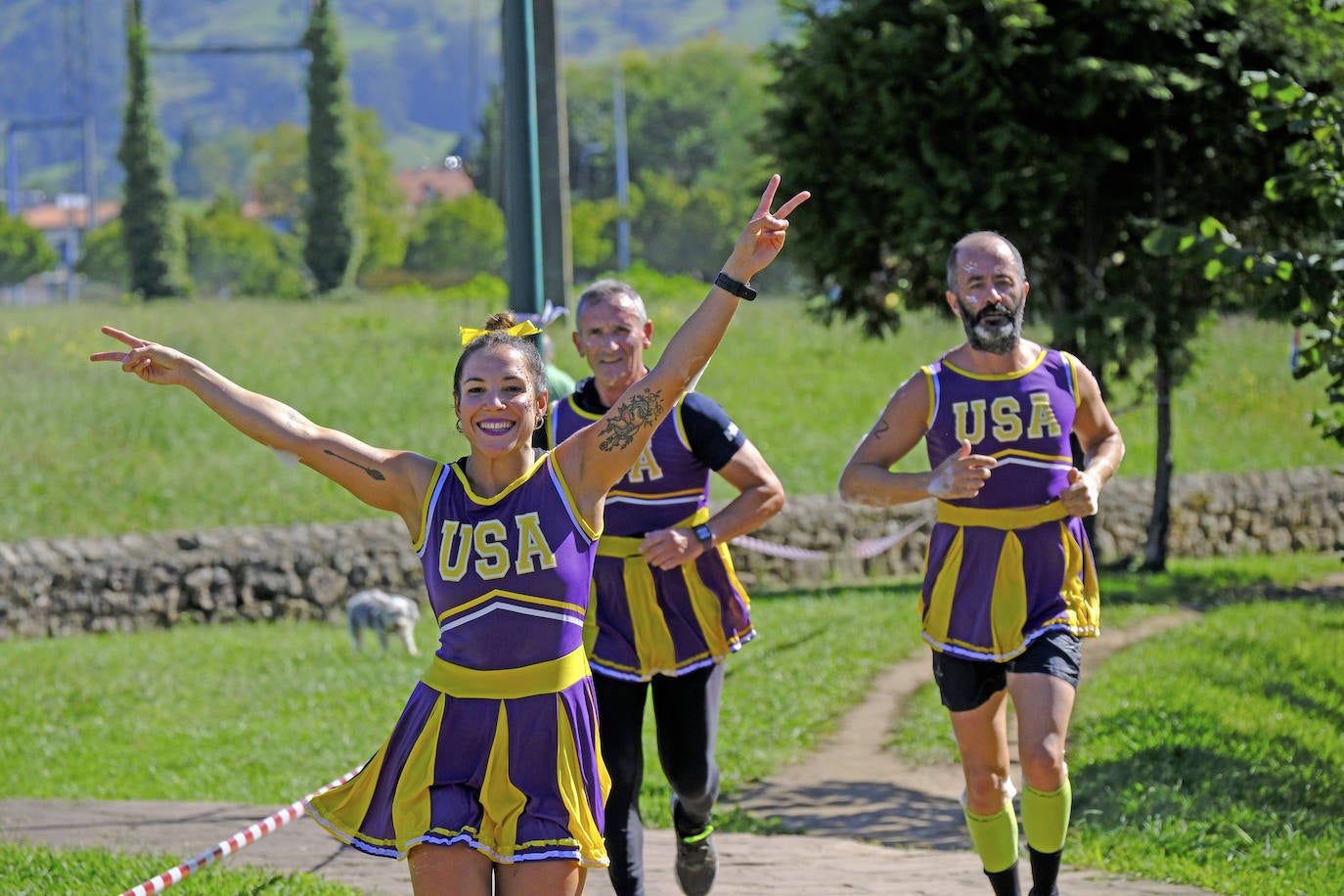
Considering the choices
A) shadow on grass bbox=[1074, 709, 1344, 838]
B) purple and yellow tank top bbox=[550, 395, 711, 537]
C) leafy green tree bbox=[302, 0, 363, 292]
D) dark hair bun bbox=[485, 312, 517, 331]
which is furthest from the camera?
leafy green tree bbox=[302, 0, 363, 292]

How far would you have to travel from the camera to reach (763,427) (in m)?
20.6

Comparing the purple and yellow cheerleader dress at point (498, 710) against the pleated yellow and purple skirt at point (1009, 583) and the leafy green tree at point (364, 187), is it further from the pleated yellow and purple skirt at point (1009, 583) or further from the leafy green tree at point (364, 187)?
the leafy green tree at point (364, 187)

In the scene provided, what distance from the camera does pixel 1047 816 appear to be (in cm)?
507

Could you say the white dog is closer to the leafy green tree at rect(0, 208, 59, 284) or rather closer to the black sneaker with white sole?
the black sneaker with white sole

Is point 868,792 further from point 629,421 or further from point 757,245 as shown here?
point 757,245

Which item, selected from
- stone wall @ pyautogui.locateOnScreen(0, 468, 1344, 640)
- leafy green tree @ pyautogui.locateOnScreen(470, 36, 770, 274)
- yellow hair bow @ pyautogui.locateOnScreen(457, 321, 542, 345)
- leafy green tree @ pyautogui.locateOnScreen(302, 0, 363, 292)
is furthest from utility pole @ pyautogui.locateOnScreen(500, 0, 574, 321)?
leafy green tree @ pyautogui.locateOnScreen(470, 36, 770, 274)

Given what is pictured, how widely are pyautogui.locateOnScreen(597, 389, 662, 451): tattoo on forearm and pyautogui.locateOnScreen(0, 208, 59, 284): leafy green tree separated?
270ft

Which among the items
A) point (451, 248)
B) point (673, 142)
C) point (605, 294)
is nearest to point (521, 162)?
point (605, 294)

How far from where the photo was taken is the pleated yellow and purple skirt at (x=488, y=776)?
12.5 feet

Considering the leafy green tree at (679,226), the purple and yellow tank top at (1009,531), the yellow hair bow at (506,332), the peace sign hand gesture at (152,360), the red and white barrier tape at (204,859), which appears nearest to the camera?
the peace sign hand gesture at (152,360)

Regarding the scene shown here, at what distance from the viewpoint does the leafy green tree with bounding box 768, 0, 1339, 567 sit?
1127cm

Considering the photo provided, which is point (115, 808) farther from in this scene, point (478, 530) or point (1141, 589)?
point (1141, 589)

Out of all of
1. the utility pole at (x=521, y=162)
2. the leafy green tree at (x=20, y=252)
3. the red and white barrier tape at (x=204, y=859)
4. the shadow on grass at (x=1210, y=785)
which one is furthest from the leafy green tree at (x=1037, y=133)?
the leafy green tree at (x=20, y=252)

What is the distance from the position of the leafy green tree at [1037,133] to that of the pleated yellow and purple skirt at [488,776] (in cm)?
811
